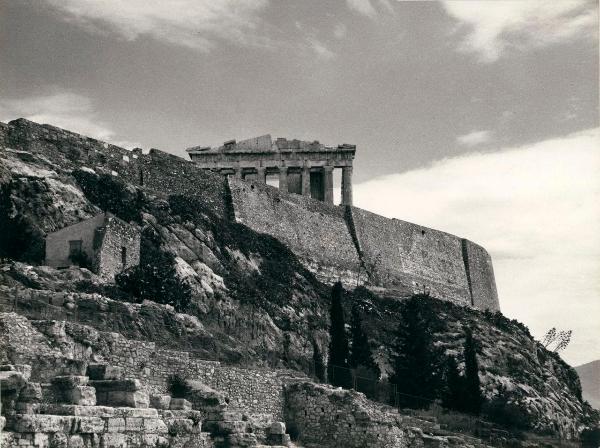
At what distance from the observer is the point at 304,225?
53719 millimetres

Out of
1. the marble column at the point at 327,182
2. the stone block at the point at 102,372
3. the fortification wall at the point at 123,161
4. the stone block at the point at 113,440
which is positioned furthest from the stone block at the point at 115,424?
Answer: the marble column at the point at 327,182

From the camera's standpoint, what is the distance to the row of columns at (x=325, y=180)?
202 ft

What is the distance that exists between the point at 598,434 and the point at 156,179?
2192 centimetres

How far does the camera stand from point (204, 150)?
204 feet

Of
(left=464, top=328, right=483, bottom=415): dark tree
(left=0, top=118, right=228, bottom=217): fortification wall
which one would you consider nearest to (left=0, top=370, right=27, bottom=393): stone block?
(left=0, top=118, right=228, bottom=217): fortification wall

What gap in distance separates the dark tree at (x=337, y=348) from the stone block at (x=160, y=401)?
14.1 metres

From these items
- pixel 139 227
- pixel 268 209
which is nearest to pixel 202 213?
pixel 139 227

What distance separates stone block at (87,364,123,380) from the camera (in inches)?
802

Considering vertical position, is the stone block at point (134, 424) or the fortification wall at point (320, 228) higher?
the fortification wall at point (320, 228)

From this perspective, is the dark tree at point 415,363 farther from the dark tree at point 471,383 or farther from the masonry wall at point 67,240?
the masonry wall at point 67,240

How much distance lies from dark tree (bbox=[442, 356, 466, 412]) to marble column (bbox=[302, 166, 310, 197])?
20884 millimetres

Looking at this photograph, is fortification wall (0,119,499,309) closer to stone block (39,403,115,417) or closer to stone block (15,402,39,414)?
stone block (39,403,115,417)

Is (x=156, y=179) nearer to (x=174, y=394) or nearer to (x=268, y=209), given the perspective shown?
(x=268, y=209)

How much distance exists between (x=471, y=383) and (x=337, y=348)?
6073 millimetres
